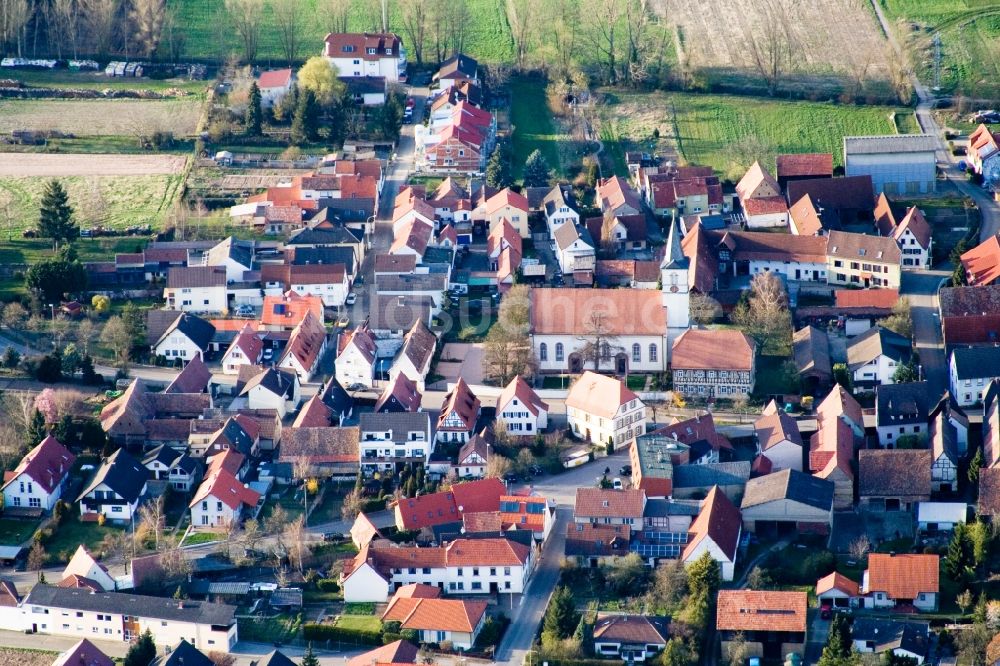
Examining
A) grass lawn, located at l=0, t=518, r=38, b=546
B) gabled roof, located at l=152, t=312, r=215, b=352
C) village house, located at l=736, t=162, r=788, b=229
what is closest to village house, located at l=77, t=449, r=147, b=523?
grass lawn, located at l=0, t=518, r=38, b=546

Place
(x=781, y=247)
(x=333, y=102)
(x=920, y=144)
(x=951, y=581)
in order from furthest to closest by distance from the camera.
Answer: (x=333, y=102), (x=920, y=144), (x=781, y=247), (x=951, y=581)

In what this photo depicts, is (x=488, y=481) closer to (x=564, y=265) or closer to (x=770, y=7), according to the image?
(x=564, y=265)

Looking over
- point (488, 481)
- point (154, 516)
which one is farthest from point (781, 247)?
point (154, 516)

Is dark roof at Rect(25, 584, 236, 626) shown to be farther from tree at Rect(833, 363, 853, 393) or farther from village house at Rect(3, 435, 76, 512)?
tree at Rect(833, 363, 853, 393)

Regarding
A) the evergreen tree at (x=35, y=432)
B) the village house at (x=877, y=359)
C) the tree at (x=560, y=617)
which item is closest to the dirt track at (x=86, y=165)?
the evergreen tree at (x=35, y=432)

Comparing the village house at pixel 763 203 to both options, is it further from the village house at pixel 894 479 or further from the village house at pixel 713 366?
the village house at pixel 894 479
